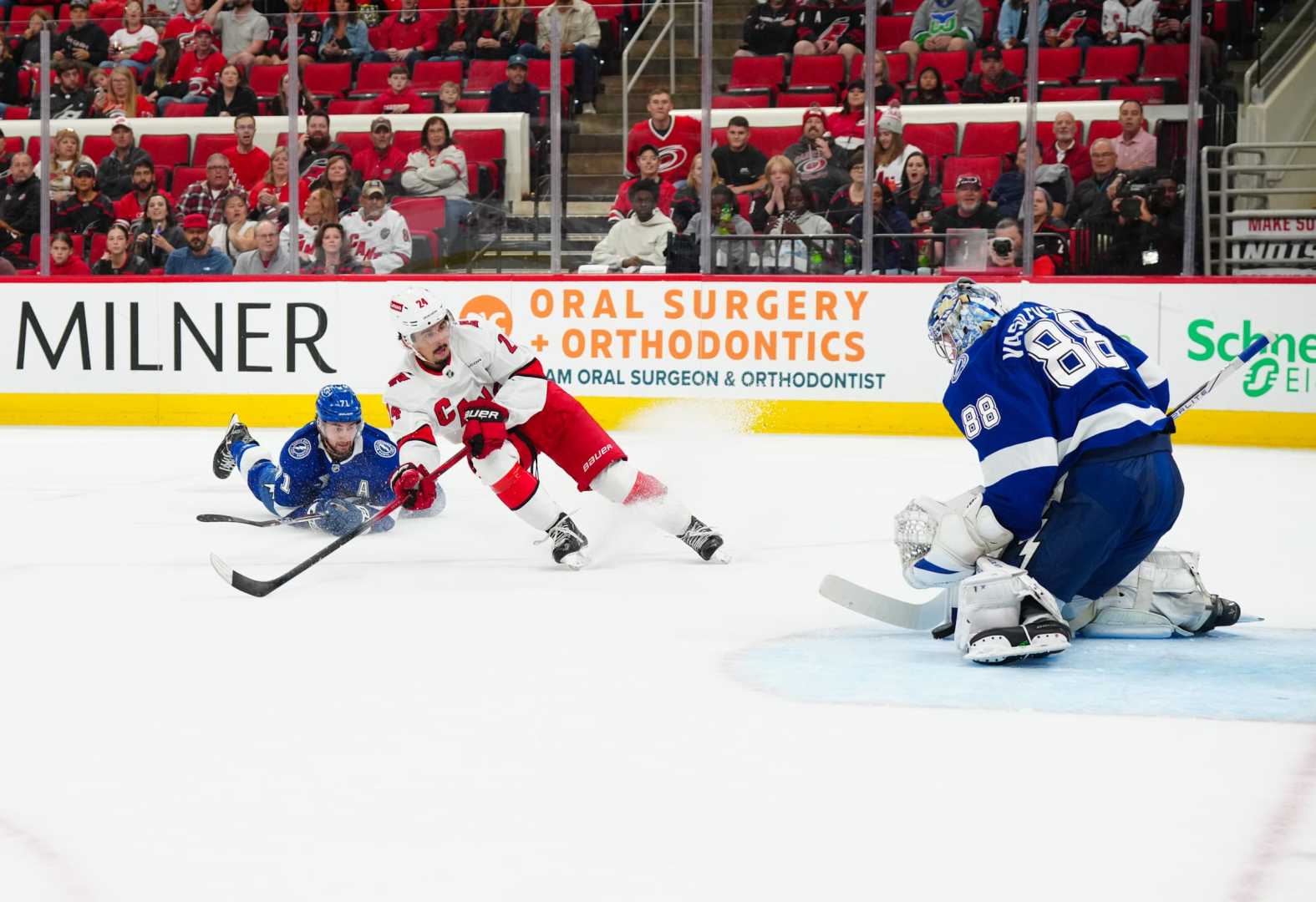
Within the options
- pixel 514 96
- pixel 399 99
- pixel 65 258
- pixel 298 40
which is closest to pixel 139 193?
pixel 65 258

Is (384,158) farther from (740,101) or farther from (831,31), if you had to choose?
(831,31)

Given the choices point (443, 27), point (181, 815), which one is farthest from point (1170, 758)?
point (443, 27)

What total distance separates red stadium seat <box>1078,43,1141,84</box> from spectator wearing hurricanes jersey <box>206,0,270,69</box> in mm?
5047

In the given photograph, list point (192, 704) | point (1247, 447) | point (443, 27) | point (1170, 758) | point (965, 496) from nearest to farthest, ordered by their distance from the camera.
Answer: point (1170, 758), point (192, 704), point (965, 496), point (1247, 447), point (443, 27)

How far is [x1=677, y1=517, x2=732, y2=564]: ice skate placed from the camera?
200 inches

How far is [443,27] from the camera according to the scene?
377 inches

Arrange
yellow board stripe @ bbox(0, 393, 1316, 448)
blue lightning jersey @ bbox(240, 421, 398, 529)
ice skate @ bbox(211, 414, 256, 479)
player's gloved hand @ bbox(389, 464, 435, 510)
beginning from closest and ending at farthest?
1. player's gloved hand @ bbox(389, 464, 435, 510)
2. blue lightning jersey @ bbox(240, 421, 398, 529)
3. ice skate @ bbox(211, 414, 256, 479)
4. yellow board stripe @ bbox(0, 393, 1316, 448)

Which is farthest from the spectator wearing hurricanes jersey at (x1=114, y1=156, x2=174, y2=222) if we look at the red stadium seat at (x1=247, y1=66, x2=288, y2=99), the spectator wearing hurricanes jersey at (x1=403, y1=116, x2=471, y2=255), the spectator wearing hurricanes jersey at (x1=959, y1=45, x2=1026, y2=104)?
the spectator wearing hurricanes jersey at (x1=959, y1=45, x2=1026, y2=104)

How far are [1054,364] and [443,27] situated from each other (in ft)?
22.7

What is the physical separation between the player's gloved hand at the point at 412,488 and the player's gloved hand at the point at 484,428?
A: 184 millimetres

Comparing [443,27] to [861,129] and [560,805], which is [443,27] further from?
[560,805]

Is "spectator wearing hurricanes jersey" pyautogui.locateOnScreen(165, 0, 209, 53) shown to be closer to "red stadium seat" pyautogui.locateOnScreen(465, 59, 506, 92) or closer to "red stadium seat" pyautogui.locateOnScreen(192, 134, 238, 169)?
"red stadium seat" pyautogui.locateOnScreen(192, 134, 238, 169)

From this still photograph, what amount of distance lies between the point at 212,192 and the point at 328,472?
4.51 meters

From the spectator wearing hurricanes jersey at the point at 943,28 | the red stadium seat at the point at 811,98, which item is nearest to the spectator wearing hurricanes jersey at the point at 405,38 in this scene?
the red stadium seat at the point at 811,98
